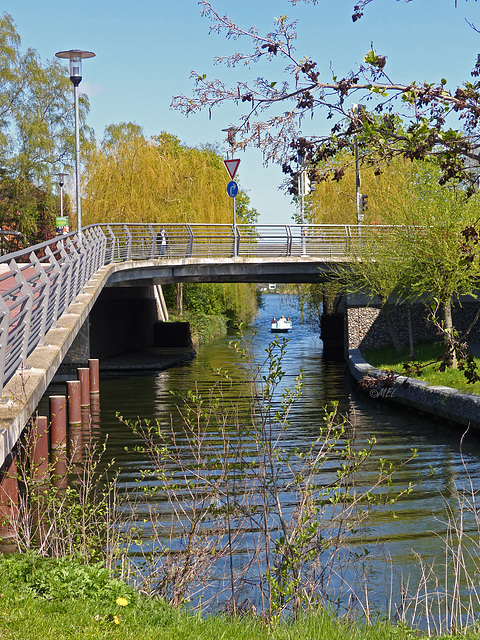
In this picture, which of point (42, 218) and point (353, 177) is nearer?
point (353, 177)

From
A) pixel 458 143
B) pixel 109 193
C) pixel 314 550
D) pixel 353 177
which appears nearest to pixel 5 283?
pixel 314 550

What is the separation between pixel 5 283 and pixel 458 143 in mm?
15270

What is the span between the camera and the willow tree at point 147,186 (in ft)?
124

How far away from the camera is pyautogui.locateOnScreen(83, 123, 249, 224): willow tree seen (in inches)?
1490

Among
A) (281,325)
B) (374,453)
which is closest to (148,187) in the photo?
(281,325)

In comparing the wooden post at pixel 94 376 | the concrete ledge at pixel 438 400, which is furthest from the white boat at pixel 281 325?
the concrete ledge at pixel 438 400

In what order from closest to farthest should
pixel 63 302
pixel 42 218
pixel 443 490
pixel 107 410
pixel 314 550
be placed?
pixel 314 550, pixel 443 490, pixel 63 302, pixel 107 410, pixel 42 218

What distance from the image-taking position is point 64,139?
4472 centimetres

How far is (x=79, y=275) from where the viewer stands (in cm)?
1719

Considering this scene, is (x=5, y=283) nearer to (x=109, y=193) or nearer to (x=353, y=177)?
(x=109, y=193)

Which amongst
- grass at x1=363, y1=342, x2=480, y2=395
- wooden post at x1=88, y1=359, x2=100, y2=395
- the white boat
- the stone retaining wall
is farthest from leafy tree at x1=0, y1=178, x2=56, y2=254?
grass at x1=363, y1=342, x2=480, y2=395

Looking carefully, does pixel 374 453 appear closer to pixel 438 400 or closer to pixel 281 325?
pixel 438 400

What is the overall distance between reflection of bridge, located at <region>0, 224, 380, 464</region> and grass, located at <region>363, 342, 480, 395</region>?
3820mm

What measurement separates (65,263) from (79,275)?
3168 mm
